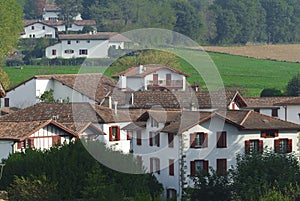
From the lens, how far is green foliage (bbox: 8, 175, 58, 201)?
44594mm

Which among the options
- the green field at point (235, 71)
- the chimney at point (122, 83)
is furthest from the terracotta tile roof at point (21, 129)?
the green field at point (235, 71)

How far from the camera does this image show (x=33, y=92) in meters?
84.3

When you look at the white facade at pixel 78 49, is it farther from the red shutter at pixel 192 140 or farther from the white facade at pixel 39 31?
the red shutter at pixel 192 140

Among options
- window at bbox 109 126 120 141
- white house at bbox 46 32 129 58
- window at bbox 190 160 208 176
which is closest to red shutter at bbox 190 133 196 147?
window at bbox 190 160 208 176

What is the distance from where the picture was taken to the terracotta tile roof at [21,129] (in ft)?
180

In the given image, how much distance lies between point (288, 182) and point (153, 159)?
402 inches

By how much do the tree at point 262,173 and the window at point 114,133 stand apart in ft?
39.3

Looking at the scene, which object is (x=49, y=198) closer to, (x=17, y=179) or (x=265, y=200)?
(x=17, y=179)

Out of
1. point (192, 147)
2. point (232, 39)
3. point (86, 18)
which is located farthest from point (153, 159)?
point (86, 18)

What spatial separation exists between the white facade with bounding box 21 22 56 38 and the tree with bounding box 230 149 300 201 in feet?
306

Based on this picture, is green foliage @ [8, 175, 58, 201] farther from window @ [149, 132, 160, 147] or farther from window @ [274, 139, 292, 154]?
window @ [274, 139, 292, 154]

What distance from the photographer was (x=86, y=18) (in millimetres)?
163250

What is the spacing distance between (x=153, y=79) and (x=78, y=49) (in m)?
37.5

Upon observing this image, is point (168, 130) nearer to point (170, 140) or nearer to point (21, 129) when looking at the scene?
point (170, 140)
